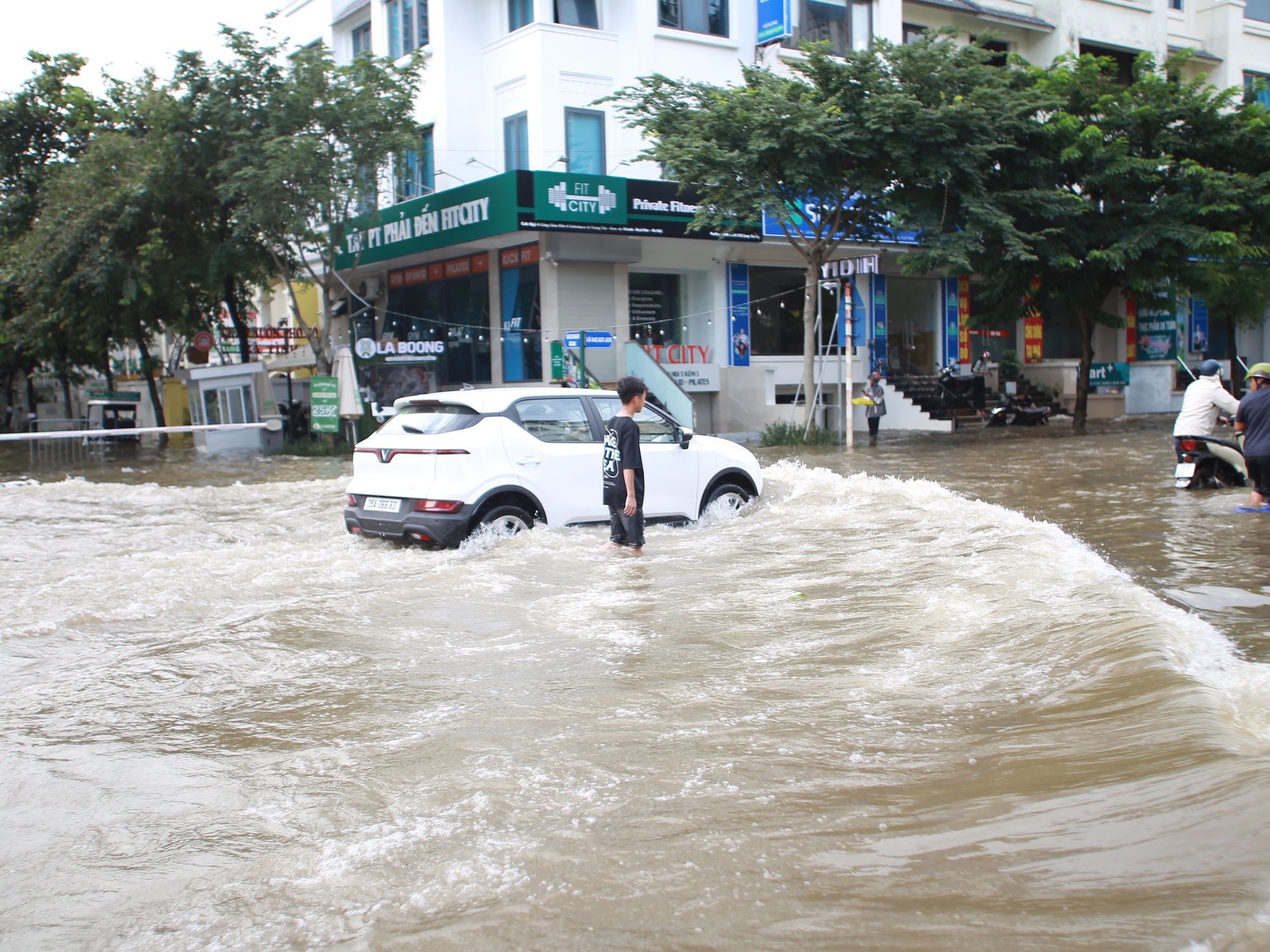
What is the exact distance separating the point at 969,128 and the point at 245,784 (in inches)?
779

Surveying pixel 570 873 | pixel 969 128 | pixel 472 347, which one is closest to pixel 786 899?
pixel 570 873

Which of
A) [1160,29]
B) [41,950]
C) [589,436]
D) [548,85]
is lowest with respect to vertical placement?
[41,950]

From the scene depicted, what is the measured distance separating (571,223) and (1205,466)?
46.5 feet

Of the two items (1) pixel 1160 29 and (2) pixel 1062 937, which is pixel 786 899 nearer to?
(2) pixel 1062 937

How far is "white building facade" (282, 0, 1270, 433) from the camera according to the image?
77.6ft

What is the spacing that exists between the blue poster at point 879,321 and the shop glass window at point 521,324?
1003 cm

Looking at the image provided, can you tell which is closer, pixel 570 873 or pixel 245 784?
pixel 570 873

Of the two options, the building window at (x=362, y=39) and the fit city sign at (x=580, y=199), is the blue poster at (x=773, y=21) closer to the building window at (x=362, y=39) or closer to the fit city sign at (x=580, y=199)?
the fit city sign at (x=580, y=199)

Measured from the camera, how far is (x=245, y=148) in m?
22.4

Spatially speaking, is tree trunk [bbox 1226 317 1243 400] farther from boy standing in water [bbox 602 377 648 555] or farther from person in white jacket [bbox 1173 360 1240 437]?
boy standing in water [bbox 602 377 648 555]

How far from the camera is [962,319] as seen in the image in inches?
1249

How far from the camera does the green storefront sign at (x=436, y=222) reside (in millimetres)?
22422

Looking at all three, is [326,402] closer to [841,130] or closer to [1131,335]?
[841,130]

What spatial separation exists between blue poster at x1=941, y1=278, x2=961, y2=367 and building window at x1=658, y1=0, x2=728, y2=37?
10389mm
